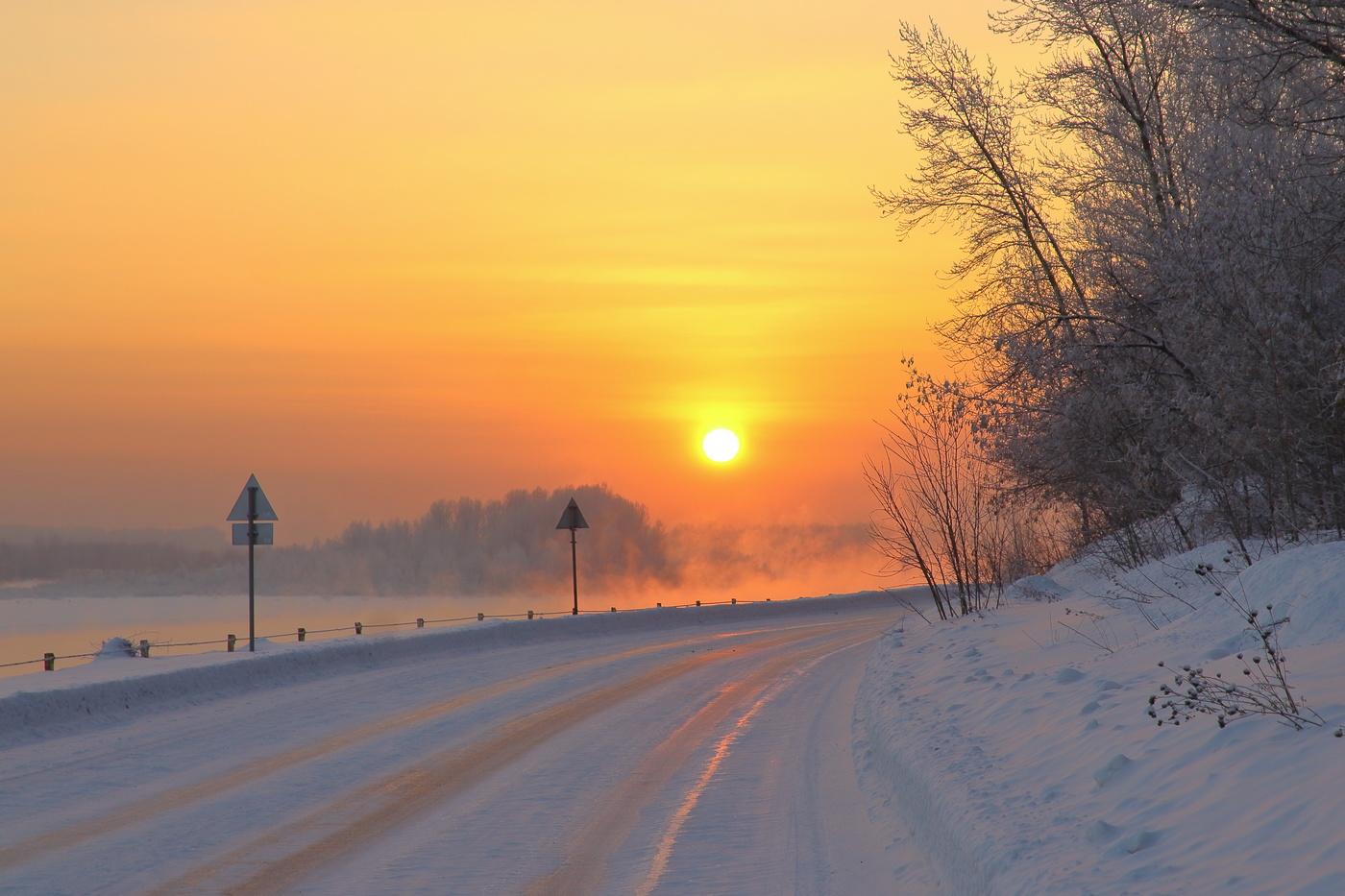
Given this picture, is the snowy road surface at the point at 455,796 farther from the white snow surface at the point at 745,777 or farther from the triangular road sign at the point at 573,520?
the triangular road sign at the point at 573,520

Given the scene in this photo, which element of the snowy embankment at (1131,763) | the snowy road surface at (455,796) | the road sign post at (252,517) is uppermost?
the road sign post at (252,517)

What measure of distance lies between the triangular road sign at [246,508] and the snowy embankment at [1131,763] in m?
13.0

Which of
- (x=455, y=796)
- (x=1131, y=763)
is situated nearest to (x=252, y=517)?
(x=455, y=796)

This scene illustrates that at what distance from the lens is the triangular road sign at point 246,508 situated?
66.5 feet

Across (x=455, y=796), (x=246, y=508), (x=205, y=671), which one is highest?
(x=246, y=508)

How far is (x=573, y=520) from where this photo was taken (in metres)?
33.3

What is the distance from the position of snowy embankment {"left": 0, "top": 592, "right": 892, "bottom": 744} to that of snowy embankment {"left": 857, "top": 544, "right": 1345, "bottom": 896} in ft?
32.1

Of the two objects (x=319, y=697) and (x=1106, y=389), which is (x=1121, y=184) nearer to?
(x=1106, y=389)

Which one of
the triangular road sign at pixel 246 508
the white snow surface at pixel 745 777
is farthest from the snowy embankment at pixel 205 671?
the triangular road sign at pixel 246 508

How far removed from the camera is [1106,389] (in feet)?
57.4

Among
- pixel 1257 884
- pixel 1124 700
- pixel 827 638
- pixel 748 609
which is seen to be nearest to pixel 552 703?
pixel 1124 700

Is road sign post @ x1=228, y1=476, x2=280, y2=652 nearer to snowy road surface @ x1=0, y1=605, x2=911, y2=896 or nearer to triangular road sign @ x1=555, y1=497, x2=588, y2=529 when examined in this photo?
snowy road surface @ x1=0, y1=605, x2=911, y2=896

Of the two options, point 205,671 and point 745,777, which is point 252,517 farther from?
point 745,777

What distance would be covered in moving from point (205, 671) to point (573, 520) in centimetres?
1747
